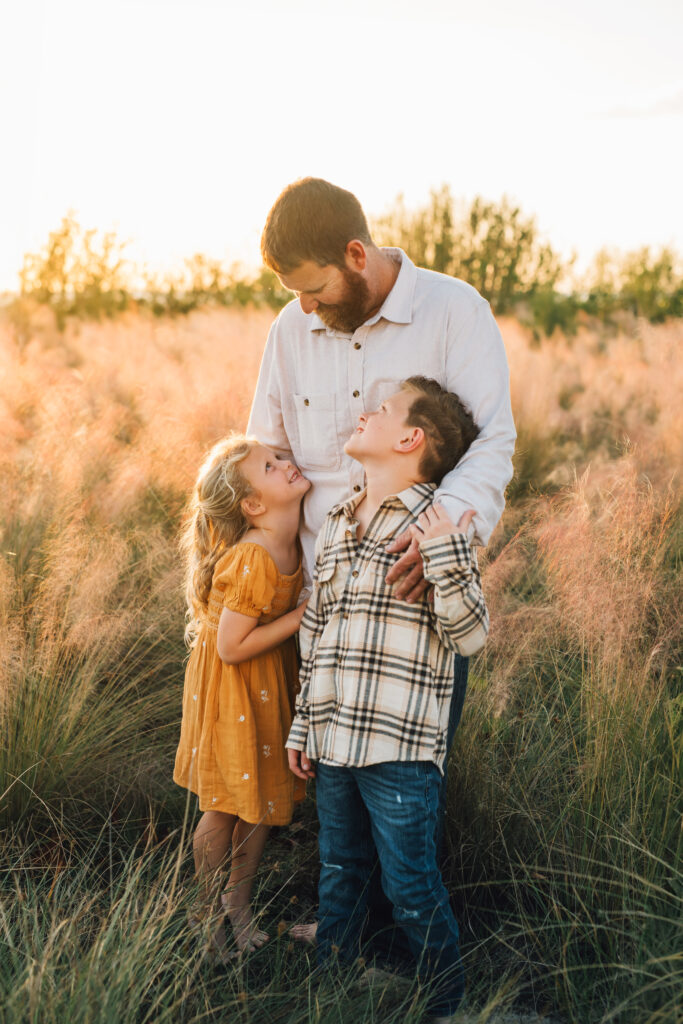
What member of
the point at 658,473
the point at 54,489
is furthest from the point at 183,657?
the point at 658,473

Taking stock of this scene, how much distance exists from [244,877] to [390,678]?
2.76ft

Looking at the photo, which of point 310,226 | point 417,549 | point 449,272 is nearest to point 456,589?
point 417,549

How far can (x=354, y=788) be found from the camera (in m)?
2.22

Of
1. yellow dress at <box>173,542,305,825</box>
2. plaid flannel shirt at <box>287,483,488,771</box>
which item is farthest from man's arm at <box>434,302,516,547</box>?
yellow dress at <box>173,542,305,825</box>

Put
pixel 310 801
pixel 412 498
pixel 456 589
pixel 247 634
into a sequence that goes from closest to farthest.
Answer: pixel 456 589, pixel 412 498, pixel 247 634, pixel 310 801

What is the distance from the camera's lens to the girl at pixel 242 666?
8.03ft

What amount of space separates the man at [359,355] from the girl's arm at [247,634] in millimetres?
221

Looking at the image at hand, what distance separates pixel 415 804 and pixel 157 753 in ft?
4.43

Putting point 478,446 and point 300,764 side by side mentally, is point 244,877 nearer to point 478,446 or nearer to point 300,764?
point 300,764

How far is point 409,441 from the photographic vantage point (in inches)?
88.7

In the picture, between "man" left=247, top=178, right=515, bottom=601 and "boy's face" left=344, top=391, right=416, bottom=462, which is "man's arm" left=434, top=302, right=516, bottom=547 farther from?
"boy's face" left=344, top=391, right=416, bottom=462

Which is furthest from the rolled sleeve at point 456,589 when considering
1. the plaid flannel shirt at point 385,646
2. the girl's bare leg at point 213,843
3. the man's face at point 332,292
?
the girl's bare leg at point 213,843

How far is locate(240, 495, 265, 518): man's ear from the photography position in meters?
2.53

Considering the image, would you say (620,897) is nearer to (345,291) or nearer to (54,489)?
(345,291)
